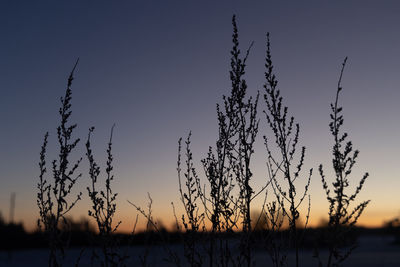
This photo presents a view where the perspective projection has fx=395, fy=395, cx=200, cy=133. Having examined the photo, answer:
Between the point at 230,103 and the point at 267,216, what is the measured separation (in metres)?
1.56

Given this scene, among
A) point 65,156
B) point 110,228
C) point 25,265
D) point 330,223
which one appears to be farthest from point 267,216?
point 25,265

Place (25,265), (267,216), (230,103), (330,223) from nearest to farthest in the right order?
1. (330,223)
2. (230,103)
3. (267,216)
4. (25,265)

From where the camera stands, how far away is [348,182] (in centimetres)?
337

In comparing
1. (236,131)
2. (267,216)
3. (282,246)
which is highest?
(236,131)

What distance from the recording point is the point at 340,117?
3.52m

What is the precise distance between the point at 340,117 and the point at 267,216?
1741 mm

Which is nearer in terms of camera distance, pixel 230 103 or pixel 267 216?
pixel 230 103

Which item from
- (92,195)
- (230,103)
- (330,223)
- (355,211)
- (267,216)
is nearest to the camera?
(330,223)

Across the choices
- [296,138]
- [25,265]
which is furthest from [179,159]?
[25,265]

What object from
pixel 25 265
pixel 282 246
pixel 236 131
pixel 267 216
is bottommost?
pixel 25 265

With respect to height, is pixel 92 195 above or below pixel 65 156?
below

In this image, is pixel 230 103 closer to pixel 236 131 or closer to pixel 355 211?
pixel 236 131

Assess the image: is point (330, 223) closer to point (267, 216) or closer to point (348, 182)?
point (348, 182)

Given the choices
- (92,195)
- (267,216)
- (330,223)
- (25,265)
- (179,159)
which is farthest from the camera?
(25,265)
